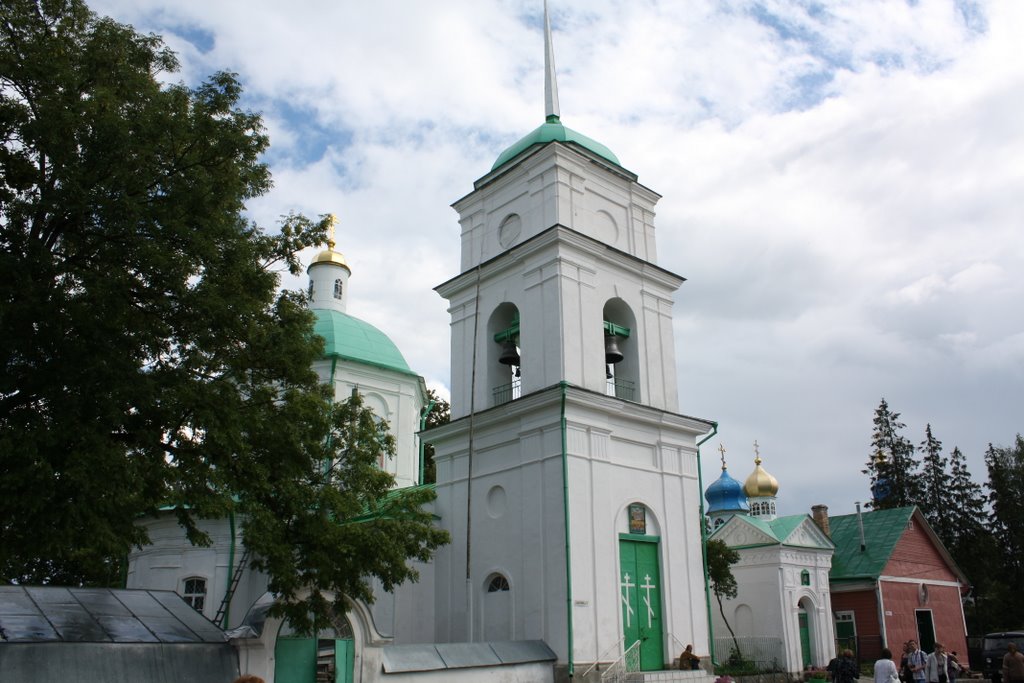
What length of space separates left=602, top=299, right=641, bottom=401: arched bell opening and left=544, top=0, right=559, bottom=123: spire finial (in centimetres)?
526

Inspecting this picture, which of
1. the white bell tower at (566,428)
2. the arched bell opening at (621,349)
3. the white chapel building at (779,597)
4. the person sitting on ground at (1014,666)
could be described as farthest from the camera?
the white chapel building at (779,597)

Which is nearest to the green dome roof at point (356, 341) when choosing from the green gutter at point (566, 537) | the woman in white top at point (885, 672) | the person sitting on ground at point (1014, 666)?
the green gutter at point (566, 537)

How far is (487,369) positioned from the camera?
809 inches

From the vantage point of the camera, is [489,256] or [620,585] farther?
[489,256]

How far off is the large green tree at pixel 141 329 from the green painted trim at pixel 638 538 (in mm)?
6521

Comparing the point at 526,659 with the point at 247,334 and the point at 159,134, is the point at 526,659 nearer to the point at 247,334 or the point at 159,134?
the point at 247,334

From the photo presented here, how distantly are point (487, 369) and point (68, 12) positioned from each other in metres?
11.5

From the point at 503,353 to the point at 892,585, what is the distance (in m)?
19.3

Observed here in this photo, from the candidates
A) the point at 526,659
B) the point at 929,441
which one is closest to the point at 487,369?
the point at 526,659

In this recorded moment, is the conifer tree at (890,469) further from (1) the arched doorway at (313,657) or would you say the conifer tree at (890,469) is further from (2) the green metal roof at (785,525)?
(1) the arched doorway at (313,657)

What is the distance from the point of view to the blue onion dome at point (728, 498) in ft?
128

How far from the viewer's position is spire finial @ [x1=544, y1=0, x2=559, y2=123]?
22.8 metres

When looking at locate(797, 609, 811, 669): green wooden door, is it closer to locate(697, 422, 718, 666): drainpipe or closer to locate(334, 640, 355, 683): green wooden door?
locate(697, 422, 718, 666): drainpipe

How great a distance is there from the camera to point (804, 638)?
2914cm
